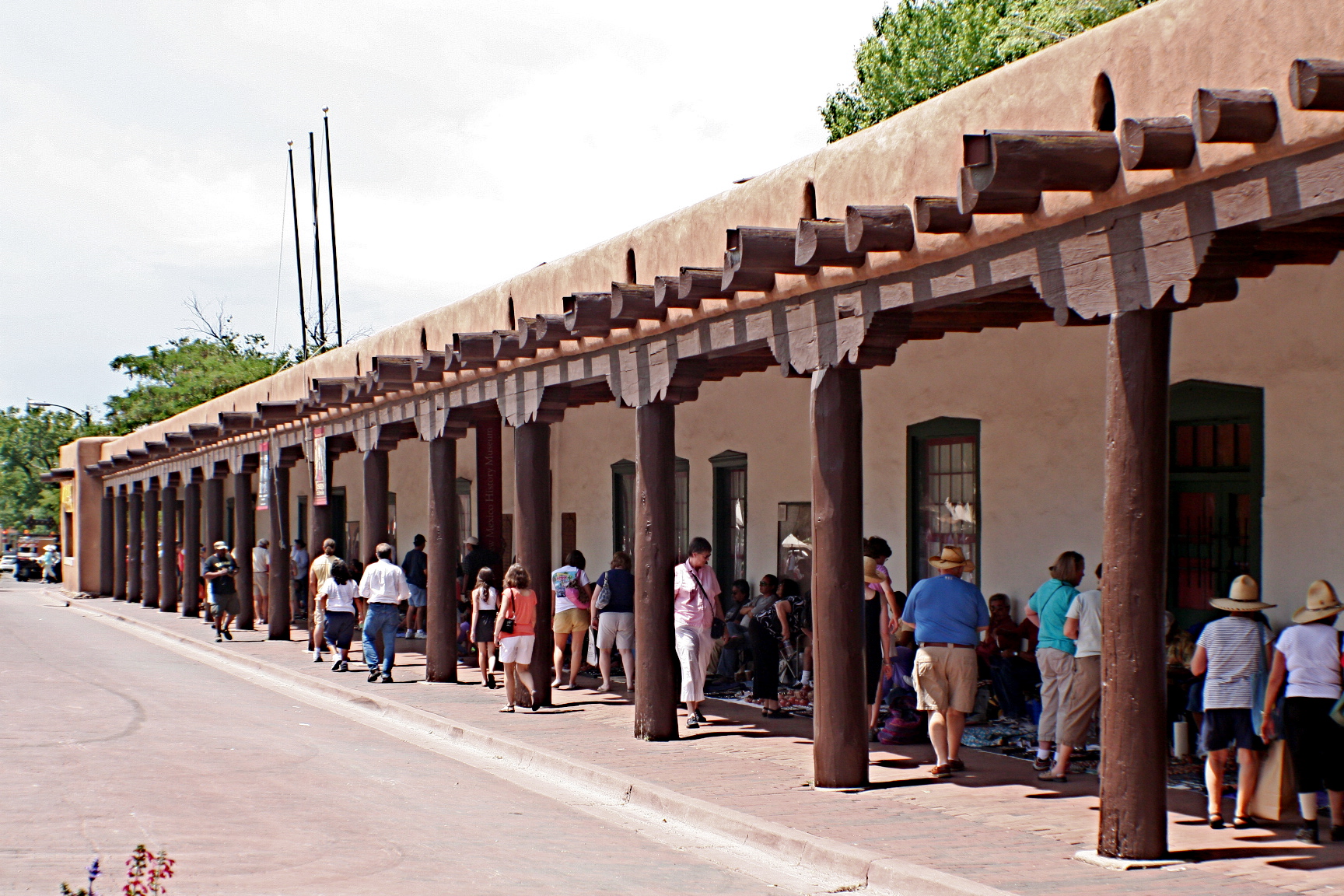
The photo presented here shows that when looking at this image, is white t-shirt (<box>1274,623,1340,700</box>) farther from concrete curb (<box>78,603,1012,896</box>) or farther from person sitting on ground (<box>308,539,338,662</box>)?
person sitting on ground (<box>308,539,338,662</box>)

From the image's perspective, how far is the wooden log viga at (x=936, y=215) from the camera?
813cm

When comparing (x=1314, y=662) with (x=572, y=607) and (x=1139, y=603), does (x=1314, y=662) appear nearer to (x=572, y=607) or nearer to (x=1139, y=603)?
(x=1139, y=603)

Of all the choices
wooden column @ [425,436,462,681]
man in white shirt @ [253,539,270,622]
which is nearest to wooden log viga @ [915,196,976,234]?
wooden column @ [425,436,462,681]

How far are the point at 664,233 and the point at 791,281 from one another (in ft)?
7.71

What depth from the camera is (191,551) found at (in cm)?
3269

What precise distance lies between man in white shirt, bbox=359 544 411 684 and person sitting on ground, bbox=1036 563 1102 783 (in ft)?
31.7

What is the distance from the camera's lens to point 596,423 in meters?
21.5

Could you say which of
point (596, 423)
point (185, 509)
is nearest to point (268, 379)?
point (185, 509)

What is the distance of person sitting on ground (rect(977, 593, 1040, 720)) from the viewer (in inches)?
491

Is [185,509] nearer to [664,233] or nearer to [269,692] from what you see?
[269,692]

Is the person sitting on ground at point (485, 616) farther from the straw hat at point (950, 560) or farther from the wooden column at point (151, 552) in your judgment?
the wooden column at point (151, 552)

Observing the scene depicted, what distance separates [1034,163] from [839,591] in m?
3.74

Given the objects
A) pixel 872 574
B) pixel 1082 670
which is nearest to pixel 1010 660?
pixel 872 574

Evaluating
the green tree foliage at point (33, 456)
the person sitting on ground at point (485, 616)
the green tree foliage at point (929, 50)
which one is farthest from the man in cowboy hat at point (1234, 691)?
the green tree foliage at point (33, 456)
